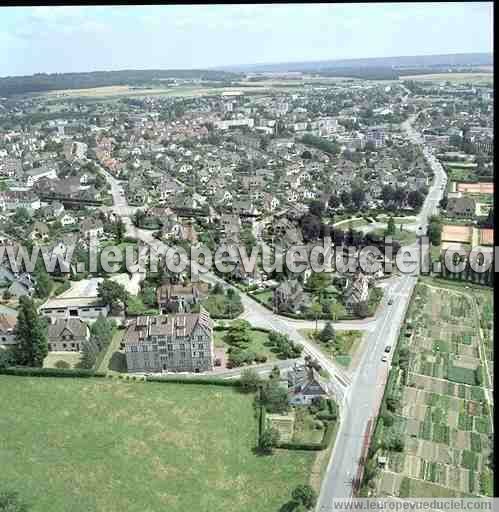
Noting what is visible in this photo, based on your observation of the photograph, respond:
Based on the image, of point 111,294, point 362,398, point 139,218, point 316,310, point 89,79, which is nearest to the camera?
point 362,398

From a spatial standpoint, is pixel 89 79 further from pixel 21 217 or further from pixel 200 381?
pixel 200 381

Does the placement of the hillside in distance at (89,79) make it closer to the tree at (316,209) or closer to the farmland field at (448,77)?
the farmland field at (448,77)

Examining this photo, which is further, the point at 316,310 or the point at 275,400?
the point at 316,310

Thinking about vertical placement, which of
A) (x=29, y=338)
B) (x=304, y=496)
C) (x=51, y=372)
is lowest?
(x=304, y=496)

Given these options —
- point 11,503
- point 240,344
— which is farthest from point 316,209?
point 11,503

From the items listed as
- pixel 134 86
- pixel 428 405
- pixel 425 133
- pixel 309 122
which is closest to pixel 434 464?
pixel 428 405

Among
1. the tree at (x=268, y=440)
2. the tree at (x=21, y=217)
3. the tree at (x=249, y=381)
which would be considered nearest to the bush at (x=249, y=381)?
the tree at (x=249, y=381)

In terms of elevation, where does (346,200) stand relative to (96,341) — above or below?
above

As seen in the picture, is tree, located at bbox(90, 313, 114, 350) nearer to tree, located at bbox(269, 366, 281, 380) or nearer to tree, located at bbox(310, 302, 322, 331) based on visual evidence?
tree, located at bbox(269, 366, 281, 380)
